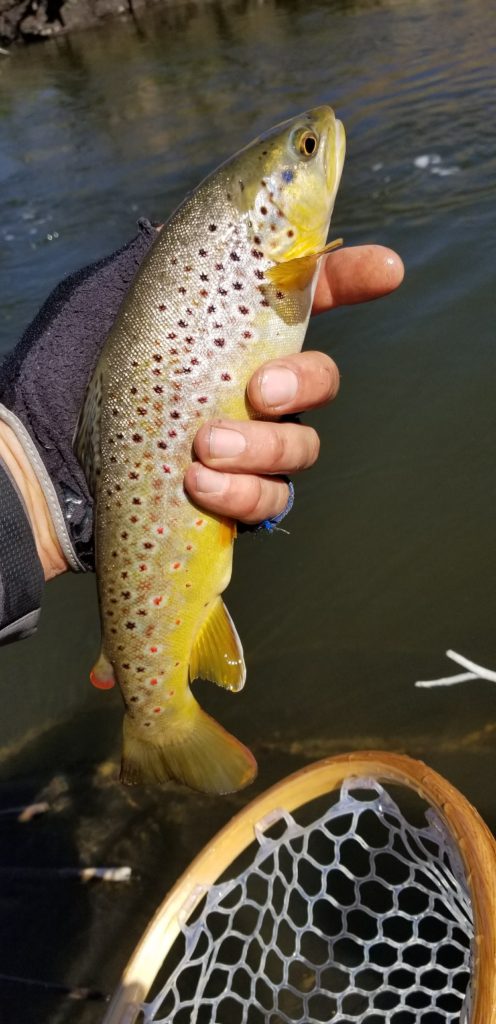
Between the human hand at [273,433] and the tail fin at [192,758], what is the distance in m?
0.74

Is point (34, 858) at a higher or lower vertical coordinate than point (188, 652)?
lower

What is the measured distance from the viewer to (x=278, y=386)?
93.0 inches

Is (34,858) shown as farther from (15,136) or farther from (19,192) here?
(15,136)

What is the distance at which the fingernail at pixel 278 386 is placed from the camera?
234cm

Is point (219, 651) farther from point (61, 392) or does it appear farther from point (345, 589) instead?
point (345, 589)

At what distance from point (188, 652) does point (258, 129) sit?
537 inches

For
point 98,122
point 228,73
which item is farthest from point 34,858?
point 228,73

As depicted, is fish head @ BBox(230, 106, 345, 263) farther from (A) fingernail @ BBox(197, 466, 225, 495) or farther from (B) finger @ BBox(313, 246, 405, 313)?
(A) fingernail @ BBox(197, 466, 225, 495)

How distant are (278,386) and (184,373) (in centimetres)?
29

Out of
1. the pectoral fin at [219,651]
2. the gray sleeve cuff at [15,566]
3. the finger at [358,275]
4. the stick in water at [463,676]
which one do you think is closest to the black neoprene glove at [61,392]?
the gray sleeve cuff at [15,566]

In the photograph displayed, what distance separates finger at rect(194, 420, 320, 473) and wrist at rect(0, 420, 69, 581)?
0.83 metres

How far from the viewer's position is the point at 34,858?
13.7 ft

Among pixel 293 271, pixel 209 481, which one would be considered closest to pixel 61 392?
pixel 209 481

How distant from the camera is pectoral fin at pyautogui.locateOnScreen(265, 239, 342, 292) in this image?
2342mm
